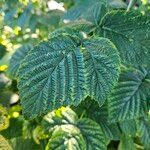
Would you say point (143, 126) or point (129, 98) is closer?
point (129, 98)

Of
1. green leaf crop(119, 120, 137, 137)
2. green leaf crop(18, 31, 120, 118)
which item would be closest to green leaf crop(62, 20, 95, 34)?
green leaf crop(18, 31, 120, 118)

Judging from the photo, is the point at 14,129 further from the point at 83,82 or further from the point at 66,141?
the point at 83,82

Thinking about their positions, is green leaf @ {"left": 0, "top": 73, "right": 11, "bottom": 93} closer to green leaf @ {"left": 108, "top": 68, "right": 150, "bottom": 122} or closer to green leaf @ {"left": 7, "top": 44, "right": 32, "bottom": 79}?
green leaf @ {"left": 7, "top": 44, "right": 32, "bottom": 79}

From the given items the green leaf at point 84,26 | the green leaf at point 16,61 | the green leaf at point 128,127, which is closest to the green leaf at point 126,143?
the green leaf at point 128,127

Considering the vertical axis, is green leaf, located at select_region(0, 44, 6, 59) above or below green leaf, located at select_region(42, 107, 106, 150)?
above

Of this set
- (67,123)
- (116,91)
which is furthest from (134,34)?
(67,123)

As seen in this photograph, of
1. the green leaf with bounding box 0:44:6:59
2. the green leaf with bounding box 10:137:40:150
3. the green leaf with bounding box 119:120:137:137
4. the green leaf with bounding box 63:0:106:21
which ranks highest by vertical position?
the green leaf with bounding box 63:0:106:21

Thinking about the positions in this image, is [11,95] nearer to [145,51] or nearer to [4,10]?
[4,10]

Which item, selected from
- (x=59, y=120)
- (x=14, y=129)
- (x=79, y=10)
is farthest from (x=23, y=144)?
(x=79, y=10)
